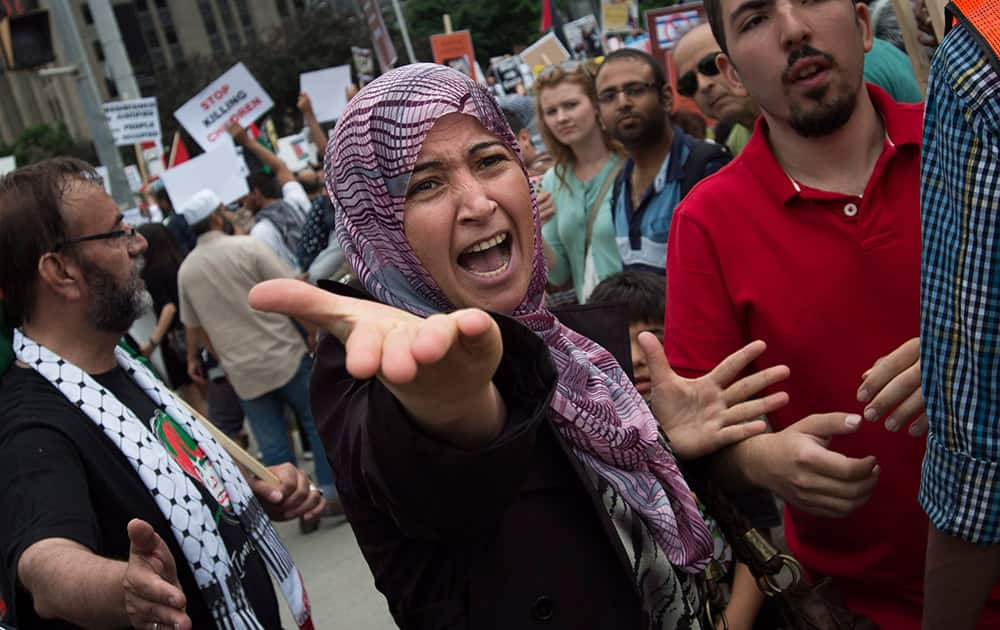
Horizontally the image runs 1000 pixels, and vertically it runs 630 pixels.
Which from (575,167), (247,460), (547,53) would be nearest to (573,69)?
(575,167)

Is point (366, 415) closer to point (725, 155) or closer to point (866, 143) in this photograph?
point (866, 143)

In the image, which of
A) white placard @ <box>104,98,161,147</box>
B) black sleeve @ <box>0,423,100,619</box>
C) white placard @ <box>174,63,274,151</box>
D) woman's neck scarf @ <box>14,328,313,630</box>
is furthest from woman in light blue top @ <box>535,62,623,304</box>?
white placard @ <box>104,98,161,147</box>

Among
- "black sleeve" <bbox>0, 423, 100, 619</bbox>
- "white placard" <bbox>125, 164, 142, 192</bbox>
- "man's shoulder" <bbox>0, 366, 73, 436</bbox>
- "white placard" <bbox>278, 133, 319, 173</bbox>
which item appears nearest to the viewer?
"black sleeve" <bbox>0, 423, 100, 619</bbox>

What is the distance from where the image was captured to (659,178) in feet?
13.5

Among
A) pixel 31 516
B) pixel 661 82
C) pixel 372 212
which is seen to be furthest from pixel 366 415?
pixel 661 82

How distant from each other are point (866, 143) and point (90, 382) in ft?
6.29

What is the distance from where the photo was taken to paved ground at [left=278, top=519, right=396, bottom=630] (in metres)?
4.85

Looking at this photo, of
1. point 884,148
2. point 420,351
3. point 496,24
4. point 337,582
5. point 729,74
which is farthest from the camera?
point 496,24

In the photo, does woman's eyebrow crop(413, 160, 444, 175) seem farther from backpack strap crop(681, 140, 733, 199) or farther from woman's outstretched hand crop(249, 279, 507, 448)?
backpack strap crop(681, 140, 733, 199)

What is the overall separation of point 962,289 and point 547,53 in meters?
8.64

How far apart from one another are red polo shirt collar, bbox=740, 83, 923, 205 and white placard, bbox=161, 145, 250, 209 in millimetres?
6801

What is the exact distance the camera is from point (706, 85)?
4.90 m

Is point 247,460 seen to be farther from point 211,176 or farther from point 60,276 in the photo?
point 211,176

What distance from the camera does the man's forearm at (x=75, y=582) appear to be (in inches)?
75.7
